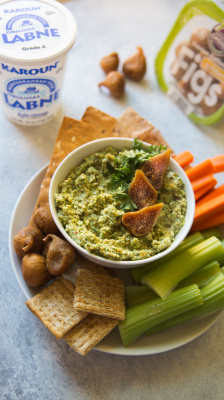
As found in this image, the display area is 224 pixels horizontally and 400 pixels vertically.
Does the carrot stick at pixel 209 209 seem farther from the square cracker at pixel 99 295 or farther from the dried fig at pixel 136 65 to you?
the dried fig at pixel 136 65

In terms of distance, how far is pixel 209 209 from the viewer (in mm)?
2088

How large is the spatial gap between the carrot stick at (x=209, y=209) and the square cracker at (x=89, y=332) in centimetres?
68

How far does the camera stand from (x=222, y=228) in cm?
216

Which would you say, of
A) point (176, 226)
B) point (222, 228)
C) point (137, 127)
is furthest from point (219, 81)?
point (176, 226)

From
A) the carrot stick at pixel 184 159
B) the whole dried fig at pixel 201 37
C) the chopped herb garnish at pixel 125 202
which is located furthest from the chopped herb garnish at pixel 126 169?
the whole dried fig at pixel 201 37

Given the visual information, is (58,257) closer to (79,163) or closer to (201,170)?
(79,163)

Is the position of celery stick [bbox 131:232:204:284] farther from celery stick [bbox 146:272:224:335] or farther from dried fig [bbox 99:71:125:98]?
dried fig [bbox 99:71:125:98]

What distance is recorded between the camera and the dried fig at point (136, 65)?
271 cm

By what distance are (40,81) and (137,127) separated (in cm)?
59

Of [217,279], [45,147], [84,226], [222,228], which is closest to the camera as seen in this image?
[84,226]

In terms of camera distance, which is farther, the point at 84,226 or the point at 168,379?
the point at 168,379

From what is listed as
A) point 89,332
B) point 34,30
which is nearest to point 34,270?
point 89,332

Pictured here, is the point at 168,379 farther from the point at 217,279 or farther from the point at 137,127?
the point at 137,127

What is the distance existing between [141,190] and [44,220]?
484 millimetres
